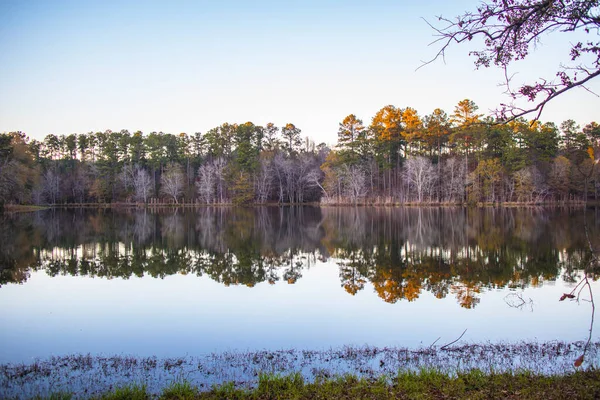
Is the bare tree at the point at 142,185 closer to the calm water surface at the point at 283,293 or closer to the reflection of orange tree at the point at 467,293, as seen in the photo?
the calm water surface at the point at 283,293

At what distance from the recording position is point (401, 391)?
564cm

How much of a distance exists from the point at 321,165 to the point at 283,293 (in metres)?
54.7

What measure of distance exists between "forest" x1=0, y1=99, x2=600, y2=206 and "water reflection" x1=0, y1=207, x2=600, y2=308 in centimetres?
2500

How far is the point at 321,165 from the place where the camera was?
67.2 m

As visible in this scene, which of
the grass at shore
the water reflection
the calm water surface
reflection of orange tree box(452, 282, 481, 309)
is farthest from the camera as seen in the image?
the water reflection

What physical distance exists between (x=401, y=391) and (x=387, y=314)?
498 cm

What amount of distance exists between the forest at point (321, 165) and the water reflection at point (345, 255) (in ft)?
82.0

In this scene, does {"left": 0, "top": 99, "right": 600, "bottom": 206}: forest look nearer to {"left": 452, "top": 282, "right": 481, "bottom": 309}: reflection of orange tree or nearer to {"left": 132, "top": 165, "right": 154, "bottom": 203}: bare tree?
{"left": 132, "top": 165, "right": 154, "bottom": 203}: bare tree

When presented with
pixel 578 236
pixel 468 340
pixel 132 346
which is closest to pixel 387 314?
pixel 468 340

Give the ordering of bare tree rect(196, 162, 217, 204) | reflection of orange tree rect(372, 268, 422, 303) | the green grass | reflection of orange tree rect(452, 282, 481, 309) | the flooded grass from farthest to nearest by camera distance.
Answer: bare tree rect(196, 162, 217, 204) < reflection of orange tree rect(372, 268, 422, 303) < reflection of orange tree rect(452, 282, 481, 309) < the flooded grass < the green grass

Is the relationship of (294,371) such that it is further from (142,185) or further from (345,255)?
(142,185)

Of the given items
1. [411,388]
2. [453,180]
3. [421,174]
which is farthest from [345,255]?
[453,180]

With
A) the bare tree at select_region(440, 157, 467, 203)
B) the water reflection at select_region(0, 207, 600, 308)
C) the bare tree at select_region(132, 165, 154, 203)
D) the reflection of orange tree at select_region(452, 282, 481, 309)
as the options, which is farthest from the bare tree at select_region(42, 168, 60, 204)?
the reflection of orange tree at select_region(452, 282, 481, 309)

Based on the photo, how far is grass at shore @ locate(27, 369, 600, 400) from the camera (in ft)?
17.5
